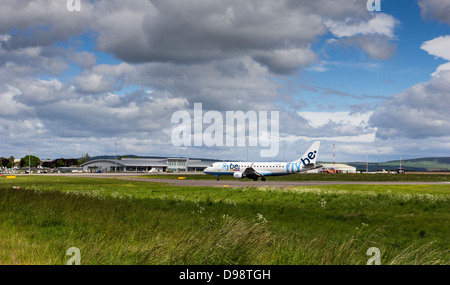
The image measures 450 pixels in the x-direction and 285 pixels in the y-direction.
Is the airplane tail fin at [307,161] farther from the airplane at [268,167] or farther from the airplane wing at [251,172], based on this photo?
the airplane wing at [251,172]

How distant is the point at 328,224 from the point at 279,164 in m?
59.9

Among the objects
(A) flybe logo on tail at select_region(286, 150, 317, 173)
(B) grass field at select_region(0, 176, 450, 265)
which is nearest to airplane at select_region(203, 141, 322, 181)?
(A) flybe logo on tail at select_region(286, 150, 317, 173)

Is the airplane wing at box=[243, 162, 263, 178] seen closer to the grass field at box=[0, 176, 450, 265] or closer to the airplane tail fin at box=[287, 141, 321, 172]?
the airplane tail fin at box=[287, 141, 321, 172]

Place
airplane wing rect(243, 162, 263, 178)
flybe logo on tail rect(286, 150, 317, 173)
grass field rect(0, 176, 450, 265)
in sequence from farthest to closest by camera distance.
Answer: flybe logo on tail rect(286, 150, 317, 173)
airplane wing rect(243, 162, 263, 178)
grass field rect(0, 176, 450, 265)

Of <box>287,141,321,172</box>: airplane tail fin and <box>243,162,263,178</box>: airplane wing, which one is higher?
<box>287,141,321,172</box>: airplane tail fin

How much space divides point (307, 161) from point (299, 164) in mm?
1757

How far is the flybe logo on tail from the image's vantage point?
254 feet

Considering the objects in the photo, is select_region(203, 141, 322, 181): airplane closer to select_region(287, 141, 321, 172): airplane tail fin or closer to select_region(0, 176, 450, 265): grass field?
select_region(287, 141, 321, 172): airplane tail fin

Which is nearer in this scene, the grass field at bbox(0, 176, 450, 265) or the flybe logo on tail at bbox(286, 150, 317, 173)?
the grass field at bbox(0, 176, 450, 265)

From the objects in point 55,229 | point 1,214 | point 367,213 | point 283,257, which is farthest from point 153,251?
point 367,213

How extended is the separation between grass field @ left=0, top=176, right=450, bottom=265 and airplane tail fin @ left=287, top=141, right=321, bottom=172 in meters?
45.6

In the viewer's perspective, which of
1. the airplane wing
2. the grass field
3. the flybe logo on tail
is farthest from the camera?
the flybe logo on tail
